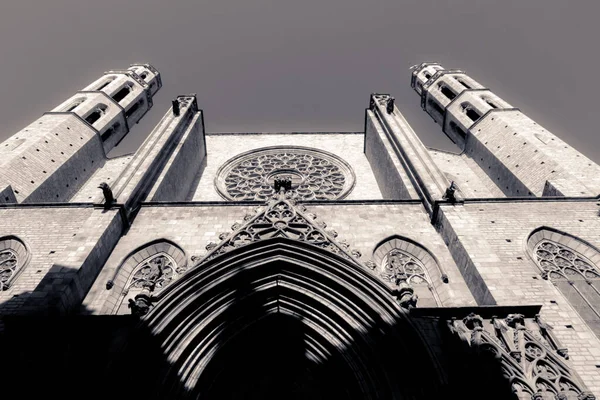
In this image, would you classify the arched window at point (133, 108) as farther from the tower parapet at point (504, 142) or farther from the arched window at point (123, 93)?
the tower parapet at point (504, 142)

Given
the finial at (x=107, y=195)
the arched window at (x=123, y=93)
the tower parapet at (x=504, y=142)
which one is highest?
the arched window at (x=123, y=93)

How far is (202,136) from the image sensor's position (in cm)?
1770

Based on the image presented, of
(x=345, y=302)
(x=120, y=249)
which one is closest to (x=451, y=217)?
(x=345, y=302)

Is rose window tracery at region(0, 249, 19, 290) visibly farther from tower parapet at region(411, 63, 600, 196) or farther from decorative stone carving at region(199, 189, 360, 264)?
tower parapet at region(411, 63, 600, 196)

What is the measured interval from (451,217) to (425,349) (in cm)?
404

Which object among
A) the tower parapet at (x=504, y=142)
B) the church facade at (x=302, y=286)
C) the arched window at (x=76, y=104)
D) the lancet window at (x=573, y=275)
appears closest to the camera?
the church facade at (x=302, y=286)

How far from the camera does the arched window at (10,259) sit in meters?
8.41

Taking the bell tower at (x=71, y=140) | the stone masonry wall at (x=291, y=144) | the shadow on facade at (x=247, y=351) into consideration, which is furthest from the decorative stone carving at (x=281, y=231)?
the bell tower at (x=71, y=140)

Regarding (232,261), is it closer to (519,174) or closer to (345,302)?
(345,302)

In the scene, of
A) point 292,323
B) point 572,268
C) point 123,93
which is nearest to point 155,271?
point 292,323

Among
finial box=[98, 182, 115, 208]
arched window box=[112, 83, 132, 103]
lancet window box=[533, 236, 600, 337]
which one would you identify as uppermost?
arched window box=[112, 83, 132, 103]

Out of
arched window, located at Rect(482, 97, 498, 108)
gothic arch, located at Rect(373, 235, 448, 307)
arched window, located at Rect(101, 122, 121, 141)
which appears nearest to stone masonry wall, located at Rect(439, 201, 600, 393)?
gothic arch, located at Rect(373, 235, 448, 307)

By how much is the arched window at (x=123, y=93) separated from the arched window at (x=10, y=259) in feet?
47.5

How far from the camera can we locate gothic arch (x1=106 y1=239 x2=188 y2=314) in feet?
26.9
